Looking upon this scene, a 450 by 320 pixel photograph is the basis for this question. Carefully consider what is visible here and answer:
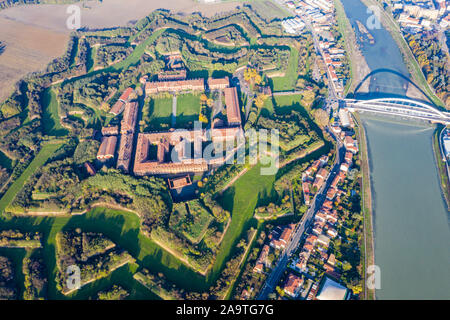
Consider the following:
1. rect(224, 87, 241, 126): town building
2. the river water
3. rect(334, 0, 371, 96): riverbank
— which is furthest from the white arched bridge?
rect(224, 87, 241, 126): town building

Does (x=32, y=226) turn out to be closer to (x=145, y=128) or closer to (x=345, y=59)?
(x=145, y=128)

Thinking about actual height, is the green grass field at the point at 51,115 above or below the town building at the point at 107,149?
above

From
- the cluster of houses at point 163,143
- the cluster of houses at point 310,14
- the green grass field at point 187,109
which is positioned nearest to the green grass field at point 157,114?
the green grass field at point 187,109

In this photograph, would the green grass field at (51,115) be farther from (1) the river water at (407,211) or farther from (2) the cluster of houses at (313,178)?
(1) the river water at (407,211)

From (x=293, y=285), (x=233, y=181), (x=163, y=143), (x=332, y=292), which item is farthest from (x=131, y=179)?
(x=332, y=292)

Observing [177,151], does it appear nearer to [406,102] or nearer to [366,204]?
[366,204]

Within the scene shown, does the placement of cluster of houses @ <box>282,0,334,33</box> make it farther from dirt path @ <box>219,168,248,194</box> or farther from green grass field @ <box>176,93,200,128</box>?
dirt path @ <box>219,168,248,194</box>
